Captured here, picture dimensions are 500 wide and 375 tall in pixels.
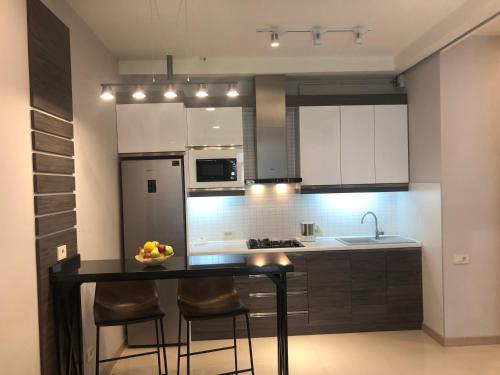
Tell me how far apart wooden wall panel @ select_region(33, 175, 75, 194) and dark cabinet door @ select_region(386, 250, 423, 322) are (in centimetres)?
323

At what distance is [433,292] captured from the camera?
365cm

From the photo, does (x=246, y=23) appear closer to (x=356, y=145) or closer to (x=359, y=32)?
(x=359, y=32)

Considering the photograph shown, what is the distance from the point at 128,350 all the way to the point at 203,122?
247 cm

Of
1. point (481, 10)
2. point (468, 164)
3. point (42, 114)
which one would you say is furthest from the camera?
point (468, 164)

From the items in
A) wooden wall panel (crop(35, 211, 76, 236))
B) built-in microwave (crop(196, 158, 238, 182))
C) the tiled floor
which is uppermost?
built-in microwave (crop(196, 158, 238, 182))

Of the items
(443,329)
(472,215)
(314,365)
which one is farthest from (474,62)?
(314,365)

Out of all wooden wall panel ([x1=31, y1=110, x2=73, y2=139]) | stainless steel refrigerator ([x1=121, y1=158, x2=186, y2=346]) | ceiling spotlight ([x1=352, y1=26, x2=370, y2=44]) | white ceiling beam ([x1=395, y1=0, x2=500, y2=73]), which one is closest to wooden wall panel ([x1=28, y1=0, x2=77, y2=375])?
wooden wall panel ([x1=31, y1=110, x2=73, y2=139])

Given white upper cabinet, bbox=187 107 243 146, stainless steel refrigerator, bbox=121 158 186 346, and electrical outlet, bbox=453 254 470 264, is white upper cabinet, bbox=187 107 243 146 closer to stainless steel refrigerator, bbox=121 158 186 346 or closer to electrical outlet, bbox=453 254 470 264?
stainless steel refrigerator, bbox=121 158 186 346

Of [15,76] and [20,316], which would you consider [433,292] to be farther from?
[15,76]

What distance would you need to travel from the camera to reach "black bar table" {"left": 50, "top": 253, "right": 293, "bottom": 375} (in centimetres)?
221

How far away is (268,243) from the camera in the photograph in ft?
13.1

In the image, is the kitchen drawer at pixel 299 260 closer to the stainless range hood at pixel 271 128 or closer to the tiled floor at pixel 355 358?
the tiled floor at pixel 355 358

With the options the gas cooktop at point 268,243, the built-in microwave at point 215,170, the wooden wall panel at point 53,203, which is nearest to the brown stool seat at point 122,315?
the wooden wall panel at point 53,203

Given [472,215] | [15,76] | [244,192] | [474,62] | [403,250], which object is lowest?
[403,250]
